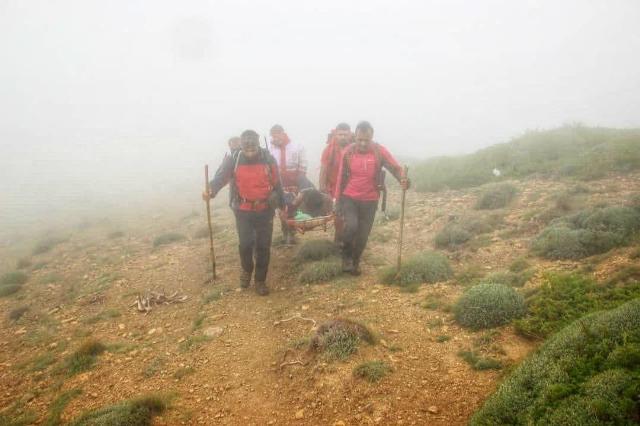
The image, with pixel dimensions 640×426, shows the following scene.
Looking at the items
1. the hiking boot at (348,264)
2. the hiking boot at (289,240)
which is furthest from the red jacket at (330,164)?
the hiking boot at (289,240)

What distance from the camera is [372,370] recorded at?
4504mm

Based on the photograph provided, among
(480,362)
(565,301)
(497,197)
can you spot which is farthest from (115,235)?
(565,301)

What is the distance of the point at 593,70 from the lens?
7612cm

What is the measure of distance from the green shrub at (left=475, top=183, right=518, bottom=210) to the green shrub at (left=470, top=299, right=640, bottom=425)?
22.2 feet

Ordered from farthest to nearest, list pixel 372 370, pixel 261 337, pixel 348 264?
pixel 348 264 < pixel 261 337 < pixel 372 370

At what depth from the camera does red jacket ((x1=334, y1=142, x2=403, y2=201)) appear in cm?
729

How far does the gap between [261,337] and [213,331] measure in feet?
2.65

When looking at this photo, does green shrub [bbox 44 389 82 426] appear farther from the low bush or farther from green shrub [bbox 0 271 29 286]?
green shrub [bbox 0 271 29 286]

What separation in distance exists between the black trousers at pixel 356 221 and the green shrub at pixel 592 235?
2807mm

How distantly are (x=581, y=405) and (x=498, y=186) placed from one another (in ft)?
28.8

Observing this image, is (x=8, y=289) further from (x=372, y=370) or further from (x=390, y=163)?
(x=372, y=370)

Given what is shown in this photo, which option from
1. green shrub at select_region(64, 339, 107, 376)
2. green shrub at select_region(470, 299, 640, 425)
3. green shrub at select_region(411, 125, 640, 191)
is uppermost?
green shrub at select_region(411, 125, 640, 191)

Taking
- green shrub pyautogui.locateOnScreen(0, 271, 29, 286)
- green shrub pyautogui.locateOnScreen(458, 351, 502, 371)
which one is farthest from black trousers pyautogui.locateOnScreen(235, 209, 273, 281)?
green shrub pyautogui.locateOnScreen(0, 271, 29, 286)

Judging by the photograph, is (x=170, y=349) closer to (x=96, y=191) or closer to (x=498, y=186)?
(x=498, y=186)
